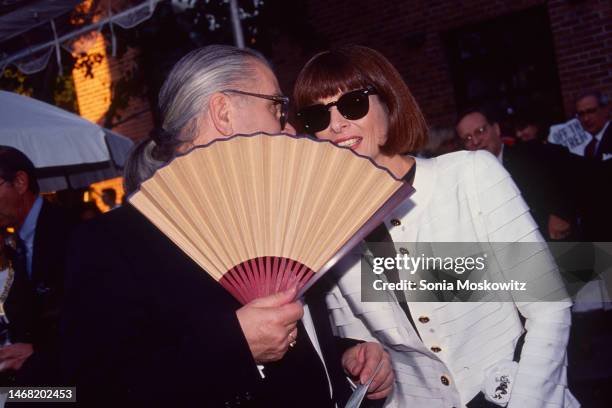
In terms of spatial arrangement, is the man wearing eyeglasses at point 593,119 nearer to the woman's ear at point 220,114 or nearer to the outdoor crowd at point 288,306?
the outdoor crowd at point 288,306

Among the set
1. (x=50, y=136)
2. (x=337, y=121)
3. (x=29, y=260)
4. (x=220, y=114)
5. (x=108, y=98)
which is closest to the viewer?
(x=220, y=114)

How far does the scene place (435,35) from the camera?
326 inches

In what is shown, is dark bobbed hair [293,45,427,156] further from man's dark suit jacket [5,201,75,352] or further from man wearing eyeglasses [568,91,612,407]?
man wearing eyeglasses [568,91,612,407]

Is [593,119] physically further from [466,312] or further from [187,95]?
[187,95]

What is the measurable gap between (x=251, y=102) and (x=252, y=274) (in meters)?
0.56

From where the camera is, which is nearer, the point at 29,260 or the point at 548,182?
the point at 29,260

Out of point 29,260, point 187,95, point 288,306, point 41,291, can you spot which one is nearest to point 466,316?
point 288,306

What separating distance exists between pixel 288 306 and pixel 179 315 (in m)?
0.28

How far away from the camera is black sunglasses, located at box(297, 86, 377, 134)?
2.32m

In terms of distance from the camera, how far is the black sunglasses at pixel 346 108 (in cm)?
232

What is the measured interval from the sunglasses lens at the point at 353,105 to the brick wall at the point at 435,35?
623 cm

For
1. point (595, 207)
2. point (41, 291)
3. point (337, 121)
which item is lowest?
point (595, 207)

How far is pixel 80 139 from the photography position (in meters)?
5.36

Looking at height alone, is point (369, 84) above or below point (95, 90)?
below
